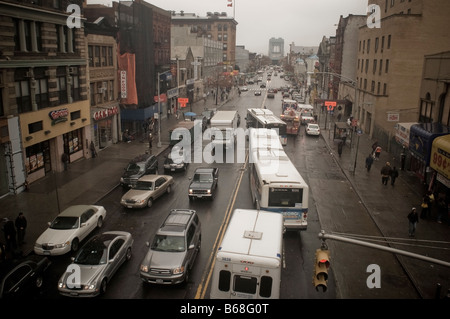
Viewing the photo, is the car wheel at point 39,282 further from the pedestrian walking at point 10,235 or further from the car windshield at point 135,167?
the car windshield at point 135,167

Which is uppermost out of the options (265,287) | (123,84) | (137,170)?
(123,84)

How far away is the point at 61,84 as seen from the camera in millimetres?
31469

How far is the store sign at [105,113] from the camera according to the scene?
36.9 m

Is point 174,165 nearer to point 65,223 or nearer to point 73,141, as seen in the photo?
point 73,141

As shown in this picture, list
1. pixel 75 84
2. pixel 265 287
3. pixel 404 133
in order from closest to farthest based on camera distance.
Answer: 1. pixel 265 287
2. pixel 404 133
3. pixel 75 84

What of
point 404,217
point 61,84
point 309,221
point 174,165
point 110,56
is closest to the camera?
point 309,221

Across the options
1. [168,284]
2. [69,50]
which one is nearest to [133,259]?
[168,284]

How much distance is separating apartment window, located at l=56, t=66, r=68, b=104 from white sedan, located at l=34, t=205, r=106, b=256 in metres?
A: 15.2

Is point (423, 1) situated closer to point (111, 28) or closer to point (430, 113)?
point (430, 113)

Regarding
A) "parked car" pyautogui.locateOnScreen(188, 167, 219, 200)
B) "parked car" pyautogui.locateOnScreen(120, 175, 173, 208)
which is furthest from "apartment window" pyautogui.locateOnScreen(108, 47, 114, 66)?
"parked car" pyautogui.locateOnScreen(188, 167, 219, 200)

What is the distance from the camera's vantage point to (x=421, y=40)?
140ft

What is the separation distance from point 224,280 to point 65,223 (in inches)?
396

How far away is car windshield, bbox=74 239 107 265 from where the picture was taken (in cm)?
1459

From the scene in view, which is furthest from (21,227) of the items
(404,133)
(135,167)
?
(404,133)
